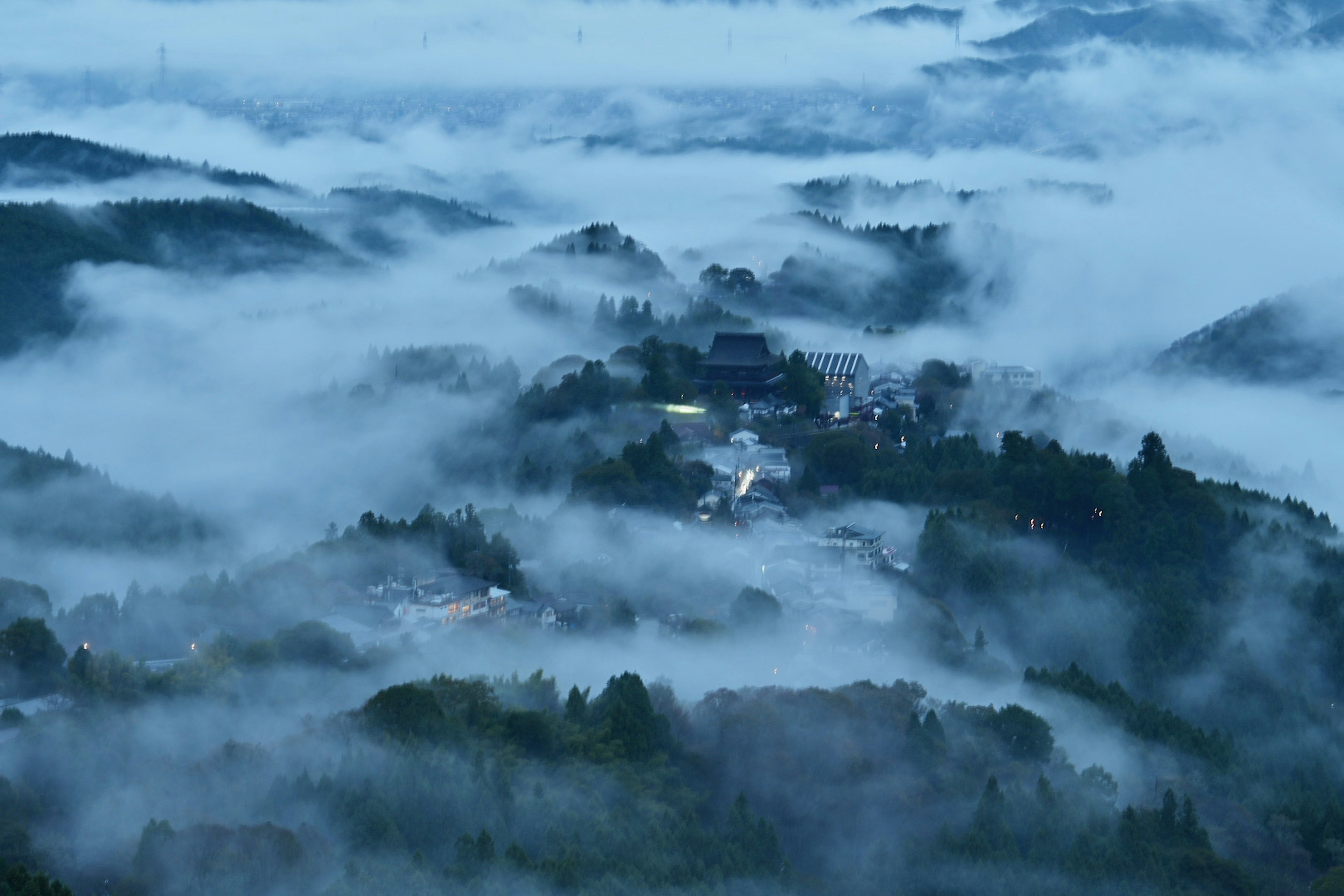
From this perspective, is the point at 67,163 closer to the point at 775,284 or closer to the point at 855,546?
the point at 775,284

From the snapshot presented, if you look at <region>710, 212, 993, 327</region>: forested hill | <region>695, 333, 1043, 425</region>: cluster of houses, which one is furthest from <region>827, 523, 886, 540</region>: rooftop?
<region>710, 212, 993, 327</region>: forested hill

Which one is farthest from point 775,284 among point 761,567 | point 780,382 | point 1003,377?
point 761,567

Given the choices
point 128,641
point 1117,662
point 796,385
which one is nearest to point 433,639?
point 128,641

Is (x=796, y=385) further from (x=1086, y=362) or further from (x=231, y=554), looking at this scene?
(x=1086, y=362)

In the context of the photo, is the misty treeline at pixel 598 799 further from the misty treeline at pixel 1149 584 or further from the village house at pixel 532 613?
the village house at pixel 532 613

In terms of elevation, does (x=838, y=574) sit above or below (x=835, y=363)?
below

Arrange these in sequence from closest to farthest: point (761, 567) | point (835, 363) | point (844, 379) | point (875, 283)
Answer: point (761, 567)
point (844, 379)
point (835, 363)
point (875, 283)
